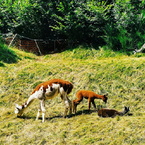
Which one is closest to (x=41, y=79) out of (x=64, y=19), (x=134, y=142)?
(x=134, y=142)

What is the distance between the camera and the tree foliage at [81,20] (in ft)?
34.5

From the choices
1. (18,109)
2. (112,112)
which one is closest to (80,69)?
(112,112)

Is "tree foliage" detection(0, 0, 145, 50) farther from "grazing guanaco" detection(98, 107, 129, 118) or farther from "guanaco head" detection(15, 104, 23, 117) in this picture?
"guanaco head" detection(15, 104, 23, 117)

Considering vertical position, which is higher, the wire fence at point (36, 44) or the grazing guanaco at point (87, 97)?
the wire fence at point (36, 44)

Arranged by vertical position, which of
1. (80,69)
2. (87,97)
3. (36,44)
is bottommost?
(87,97)

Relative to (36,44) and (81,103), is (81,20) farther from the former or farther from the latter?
(81,103)

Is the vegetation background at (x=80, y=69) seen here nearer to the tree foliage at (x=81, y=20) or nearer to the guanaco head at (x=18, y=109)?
the tree foliage at (x=81, y=20)

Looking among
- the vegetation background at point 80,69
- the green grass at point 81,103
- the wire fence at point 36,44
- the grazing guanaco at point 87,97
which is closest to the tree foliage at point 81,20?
the vegetation background at point 80,69

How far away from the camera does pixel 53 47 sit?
42.9ft

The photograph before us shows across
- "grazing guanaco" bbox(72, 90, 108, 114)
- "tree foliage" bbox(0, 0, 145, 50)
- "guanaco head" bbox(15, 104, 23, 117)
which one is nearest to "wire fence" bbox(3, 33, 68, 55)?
"tree foliage" bbox(0, 0, 145, 50)

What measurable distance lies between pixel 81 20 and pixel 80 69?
4080 mm

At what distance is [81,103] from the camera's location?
6539 mm

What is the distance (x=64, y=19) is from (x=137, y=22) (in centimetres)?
382

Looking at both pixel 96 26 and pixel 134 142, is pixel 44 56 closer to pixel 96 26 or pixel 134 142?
pixel 96 26
